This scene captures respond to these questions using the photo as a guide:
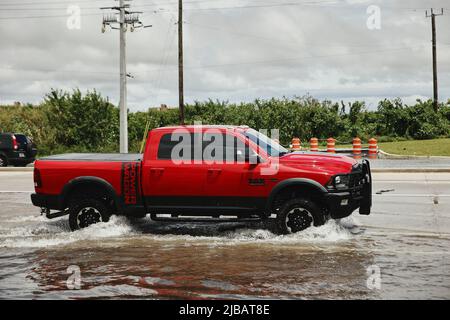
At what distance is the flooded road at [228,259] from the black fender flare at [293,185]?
59cm

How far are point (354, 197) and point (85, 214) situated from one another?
15.1 ft

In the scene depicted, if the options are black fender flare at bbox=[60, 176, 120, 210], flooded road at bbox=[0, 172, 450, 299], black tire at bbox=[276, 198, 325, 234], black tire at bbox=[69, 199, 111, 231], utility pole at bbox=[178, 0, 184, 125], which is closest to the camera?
flooded road at bbox=[0, 172, 450, 299]

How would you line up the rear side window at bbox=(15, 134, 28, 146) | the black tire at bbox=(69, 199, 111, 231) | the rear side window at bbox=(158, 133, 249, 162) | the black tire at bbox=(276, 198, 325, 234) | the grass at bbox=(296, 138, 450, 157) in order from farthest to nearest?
the grass at bbox=(296, 138, 450, 157)
the rear side window at bbox=(15, 134, 28, 146)
the black tire at bbox=(69, 199, 111, 231)
the rear side window at bbox=(158, 133, 249, 162)
the black tire at bbox=(276, 198, 325, 234)

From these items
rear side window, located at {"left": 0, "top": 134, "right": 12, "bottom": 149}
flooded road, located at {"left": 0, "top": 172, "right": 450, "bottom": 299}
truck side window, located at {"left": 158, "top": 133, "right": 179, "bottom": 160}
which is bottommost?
flooded road, located at {"left": 0, "top": 172, "right": 450, "bottom": 299}

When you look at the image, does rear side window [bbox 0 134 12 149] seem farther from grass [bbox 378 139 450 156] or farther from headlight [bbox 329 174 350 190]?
headlight [bbox 329 174 350 190]

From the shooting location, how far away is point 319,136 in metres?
46.0

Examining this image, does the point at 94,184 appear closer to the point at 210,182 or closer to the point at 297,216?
the point at 210,182

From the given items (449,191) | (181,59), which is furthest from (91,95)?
(449,191)

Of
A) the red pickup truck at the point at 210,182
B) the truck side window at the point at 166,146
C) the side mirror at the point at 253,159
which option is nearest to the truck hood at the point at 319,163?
the red pickup truck at the point at 210,182

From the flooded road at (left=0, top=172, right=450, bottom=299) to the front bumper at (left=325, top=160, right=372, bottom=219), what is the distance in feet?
1.21

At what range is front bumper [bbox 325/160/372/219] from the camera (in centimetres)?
1004

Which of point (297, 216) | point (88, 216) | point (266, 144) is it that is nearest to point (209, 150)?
point (266, 144)

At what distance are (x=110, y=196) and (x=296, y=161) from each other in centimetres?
321

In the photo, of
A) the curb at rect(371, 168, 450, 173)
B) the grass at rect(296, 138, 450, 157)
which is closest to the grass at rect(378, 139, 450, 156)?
the grass at rect(296, 138, 450, 157)
